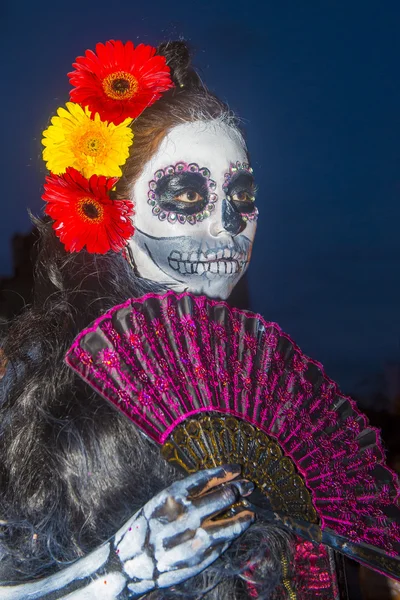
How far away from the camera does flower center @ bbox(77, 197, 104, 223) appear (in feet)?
5.67

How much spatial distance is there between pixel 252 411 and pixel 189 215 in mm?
603

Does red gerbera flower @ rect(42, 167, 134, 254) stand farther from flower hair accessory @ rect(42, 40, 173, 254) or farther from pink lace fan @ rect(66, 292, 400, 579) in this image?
pink lace fan @ rect(66, 292, 400, 579)

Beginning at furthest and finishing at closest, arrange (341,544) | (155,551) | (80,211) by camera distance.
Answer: (80,211) < (341,544) < (155,551)

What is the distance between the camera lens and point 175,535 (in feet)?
4.16

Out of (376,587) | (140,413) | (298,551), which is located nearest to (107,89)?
(140,413)

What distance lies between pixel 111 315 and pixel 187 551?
0.55 meters

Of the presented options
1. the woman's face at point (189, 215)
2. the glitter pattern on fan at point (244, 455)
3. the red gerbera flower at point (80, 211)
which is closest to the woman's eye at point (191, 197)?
the woman's face at point (189, 215)

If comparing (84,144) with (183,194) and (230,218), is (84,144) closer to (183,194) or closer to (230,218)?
(183,194)

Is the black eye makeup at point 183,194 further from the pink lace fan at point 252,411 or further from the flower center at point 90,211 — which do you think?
the pink lace fan at point 252,411

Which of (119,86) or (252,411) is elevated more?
(119,86)

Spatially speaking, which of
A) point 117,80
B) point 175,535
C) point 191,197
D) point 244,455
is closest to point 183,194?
point 191,197

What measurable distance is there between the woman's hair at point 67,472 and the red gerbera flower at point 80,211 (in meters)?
0.17

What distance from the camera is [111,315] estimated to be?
1.45 m

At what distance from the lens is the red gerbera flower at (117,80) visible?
1.77m
